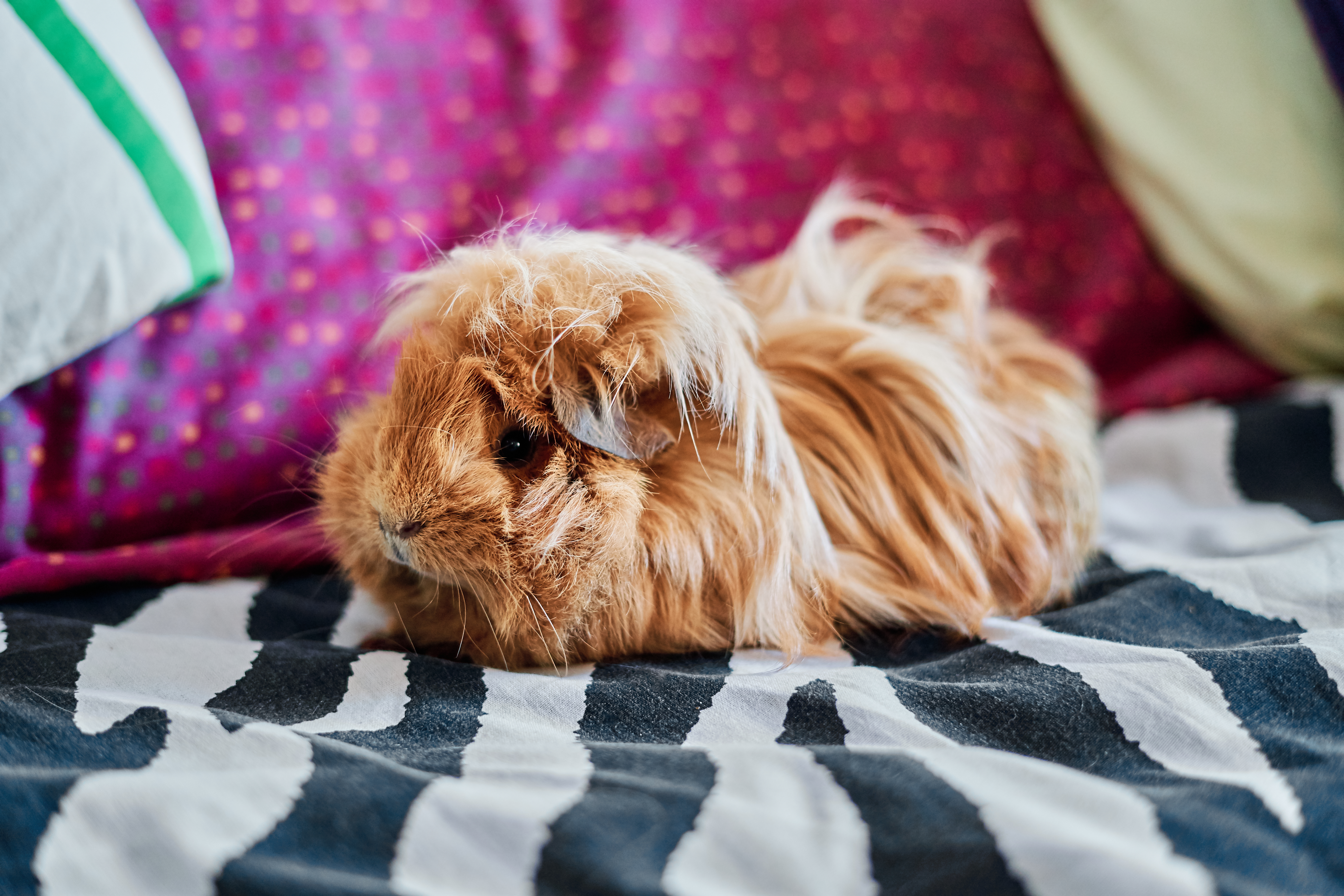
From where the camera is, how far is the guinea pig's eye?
87cm

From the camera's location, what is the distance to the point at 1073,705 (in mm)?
748

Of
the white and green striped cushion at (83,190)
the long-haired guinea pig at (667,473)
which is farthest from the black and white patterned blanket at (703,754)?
the white and green striped cushion at (83,190)

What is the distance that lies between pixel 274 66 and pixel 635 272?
722 mm

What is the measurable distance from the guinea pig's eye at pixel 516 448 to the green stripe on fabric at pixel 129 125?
490 mm

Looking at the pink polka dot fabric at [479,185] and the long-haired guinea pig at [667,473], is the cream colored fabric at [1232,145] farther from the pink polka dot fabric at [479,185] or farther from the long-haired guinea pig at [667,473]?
the long-haired guinea pig at [667,473]

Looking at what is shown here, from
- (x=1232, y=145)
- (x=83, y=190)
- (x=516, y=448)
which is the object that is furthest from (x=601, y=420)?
(x=1232, y=145)

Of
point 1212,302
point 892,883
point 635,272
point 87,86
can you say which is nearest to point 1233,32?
point 1212,302

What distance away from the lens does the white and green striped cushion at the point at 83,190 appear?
90 centimetres

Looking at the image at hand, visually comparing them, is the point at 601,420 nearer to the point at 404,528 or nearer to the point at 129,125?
the point at 404,528

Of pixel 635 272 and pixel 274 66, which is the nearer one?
pixel 635 272

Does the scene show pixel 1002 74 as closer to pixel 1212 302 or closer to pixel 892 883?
pixel 1212 302

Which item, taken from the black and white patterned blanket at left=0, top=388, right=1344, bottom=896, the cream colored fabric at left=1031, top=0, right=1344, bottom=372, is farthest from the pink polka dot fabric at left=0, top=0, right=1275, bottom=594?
the black and white patterned blanket at left=0, top=388, right=1344, bottom=896

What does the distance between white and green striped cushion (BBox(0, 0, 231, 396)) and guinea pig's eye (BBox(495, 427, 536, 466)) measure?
1.58 feet

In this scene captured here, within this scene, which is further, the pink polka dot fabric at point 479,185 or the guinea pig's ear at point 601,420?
the pink polka dot fabric at point 479,185
